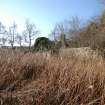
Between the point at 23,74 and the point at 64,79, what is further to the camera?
the point at 23,74

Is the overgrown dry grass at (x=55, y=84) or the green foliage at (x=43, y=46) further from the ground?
the green foliage at (x=43, y=46)

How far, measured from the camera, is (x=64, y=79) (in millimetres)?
3014

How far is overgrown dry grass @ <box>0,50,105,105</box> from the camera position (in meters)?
2.69

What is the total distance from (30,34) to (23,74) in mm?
26868

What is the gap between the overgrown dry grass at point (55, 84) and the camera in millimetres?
2686

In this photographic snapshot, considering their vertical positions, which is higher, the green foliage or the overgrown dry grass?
the green foliage

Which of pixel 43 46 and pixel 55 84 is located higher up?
pixel 43 46

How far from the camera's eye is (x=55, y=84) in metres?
3.01

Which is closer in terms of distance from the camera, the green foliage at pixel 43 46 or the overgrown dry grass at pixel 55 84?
the overgrown dry grass at pixel 55 84

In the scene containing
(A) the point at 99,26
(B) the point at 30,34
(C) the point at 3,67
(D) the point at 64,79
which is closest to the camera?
(D) the point at 64,79

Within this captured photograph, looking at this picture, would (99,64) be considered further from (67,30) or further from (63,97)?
(67,30)

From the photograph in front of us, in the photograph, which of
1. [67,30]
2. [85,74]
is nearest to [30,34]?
[67,30]

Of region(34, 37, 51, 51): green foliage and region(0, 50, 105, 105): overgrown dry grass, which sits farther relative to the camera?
region(34, 37, 51, 51): green foliage

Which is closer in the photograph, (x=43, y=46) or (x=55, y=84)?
(x=55, y=84)
